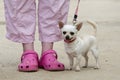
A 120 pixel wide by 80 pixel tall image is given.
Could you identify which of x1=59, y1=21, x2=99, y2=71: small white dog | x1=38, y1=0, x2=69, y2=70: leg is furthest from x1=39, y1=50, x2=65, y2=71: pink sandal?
x1=59, y1=21, x2=99, y2=71: small white dog

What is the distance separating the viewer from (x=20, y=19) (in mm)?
3848

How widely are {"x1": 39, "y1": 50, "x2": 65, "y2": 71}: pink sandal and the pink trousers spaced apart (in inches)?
4.4

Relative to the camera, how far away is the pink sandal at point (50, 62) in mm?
3805

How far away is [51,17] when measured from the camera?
12.8 feet

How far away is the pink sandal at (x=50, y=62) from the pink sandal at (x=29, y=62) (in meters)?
0.07

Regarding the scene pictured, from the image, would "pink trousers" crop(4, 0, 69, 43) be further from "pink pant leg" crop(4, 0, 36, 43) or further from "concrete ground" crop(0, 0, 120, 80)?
"concrete ground" crop(0, 0, 120, 80)

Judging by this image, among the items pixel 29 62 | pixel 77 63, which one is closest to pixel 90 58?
pixel 77 63

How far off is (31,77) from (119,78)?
640 millimetres

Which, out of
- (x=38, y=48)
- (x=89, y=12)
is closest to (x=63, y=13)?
(x=38, y=48)

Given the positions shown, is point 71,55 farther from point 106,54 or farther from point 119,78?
point 106,54

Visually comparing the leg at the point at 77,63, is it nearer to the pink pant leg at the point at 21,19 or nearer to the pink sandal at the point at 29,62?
the pink sandal at the point at 29,62

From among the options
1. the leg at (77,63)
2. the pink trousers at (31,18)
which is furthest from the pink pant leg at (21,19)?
the leg at (77,63)

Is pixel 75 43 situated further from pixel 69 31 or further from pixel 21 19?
pixel 21 19

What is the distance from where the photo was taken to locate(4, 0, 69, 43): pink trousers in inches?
151
